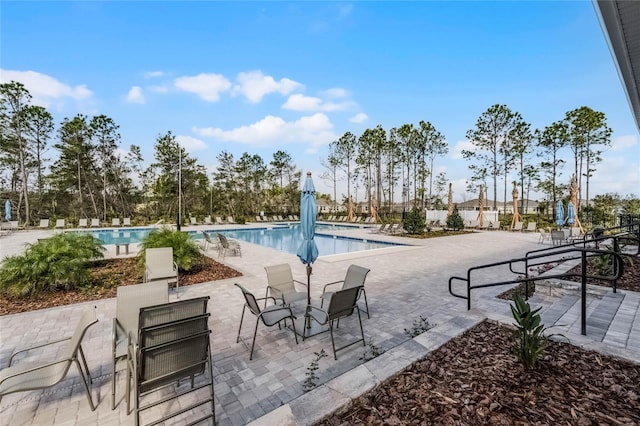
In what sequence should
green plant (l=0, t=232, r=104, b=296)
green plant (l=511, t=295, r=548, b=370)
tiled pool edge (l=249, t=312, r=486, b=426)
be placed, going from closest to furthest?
tiled pool edge (l=249, t=312, r=486, b=426) → green plant (l=511, t=295, r=548, b=370) → green plant (l=0, t=232, r=104, b=296)

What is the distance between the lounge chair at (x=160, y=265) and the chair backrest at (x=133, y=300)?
2605 millimetres

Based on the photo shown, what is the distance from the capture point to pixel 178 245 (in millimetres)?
7012

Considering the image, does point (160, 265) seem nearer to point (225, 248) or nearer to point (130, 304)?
point (130, 304)

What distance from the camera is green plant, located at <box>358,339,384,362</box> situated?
124 inches

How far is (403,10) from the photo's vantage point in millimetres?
10109

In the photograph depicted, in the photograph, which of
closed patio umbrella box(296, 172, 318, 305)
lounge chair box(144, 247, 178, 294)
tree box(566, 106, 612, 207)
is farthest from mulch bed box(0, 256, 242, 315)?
tree box(566, 106, 612, 207)

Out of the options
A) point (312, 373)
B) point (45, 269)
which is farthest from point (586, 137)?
point (45, 269)

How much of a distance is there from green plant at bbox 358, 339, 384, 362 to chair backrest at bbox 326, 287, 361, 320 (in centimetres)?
48

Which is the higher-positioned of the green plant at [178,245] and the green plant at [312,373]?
the green plant at [178,245]

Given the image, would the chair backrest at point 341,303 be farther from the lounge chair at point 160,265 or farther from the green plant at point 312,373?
the lounge chair at point 160,265

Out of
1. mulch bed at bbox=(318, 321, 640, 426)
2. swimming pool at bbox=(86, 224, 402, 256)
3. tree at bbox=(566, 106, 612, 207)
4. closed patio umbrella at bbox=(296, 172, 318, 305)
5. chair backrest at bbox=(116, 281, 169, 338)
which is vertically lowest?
swimming pool at bbox=(86, 224, 402, 256)

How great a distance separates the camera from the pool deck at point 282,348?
227cm

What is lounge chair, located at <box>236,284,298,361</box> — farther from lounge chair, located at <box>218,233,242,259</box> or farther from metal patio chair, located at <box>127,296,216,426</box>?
lounge chair, located at <box>218,233,242,259</box>

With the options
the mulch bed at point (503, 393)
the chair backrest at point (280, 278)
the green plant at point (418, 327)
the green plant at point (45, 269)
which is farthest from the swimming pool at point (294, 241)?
the mulch bed at point (503, 393)
